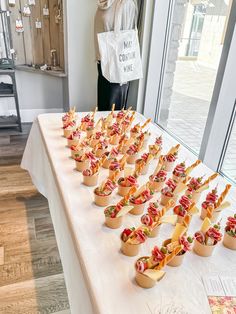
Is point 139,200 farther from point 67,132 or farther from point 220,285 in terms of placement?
point 67,132

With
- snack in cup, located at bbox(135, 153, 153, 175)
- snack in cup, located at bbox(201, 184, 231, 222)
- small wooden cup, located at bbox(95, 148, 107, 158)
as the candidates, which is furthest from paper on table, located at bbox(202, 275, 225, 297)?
small wooden cup, located at bbox(95, 148, 107, 158)

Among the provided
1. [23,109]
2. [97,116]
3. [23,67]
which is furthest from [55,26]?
[97,116]

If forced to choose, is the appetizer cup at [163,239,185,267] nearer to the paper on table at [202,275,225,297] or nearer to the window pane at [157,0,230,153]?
the paper on table at [202,275,225,297]

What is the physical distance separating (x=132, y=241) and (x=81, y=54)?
8.24 ft

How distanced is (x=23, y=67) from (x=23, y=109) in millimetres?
553

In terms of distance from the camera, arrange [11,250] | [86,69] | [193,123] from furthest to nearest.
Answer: [86,69], [193,123], [11,250]

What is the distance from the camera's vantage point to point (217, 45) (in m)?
1.64

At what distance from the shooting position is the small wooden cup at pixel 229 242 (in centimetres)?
85

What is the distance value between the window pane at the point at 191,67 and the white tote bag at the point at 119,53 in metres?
0.34

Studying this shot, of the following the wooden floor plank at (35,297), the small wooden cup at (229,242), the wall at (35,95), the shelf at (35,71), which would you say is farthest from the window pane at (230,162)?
the wall at (35,95)

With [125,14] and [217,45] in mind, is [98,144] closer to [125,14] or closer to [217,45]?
[217,45]

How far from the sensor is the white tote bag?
1.98 meters

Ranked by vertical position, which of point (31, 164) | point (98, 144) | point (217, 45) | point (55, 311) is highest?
point (217, 45)

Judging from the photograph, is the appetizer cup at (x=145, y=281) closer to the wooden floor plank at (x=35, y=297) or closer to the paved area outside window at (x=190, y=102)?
the wooden floor plank at (x=35, y=297)
